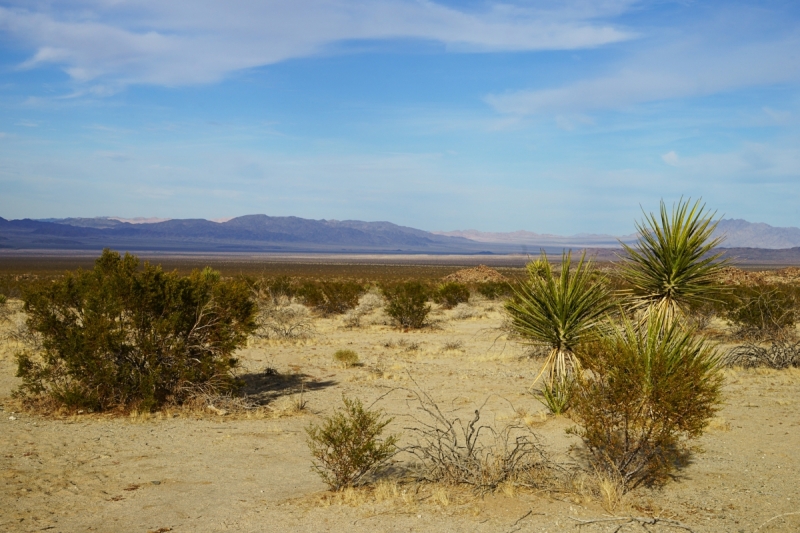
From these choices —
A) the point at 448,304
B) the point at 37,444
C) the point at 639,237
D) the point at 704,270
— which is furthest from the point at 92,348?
the point at 448,304

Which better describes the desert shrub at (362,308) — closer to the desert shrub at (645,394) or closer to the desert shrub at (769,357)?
the desert shrub at (769,357)

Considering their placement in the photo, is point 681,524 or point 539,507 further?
point 539,507

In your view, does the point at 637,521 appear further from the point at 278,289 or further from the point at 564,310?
the point at 278,289

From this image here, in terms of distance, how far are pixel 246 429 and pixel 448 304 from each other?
23538mm

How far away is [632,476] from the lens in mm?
7211

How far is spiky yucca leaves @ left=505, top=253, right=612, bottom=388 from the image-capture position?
9844mm

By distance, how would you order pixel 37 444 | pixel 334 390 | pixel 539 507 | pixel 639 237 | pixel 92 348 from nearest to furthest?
pixel 539 507
pixel 37 444
pixel 92 348
pixel 639 237
pixel 334 390

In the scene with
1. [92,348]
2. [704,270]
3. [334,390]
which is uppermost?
[704,270]

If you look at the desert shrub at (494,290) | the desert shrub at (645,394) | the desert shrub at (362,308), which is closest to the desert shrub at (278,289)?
the desert shrub at (362,308)

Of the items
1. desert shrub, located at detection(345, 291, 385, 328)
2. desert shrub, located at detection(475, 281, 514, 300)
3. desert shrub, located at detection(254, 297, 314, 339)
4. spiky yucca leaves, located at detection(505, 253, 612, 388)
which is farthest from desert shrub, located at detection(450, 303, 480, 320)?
spiky yucca leaves, located at detection(505, 253, 612, 388)

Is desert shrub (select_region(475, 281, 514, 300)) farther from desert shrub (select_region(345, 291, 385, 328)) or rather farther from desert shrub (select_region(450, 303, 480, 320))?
desert shrub (select_region(345, 291, 385, 328))

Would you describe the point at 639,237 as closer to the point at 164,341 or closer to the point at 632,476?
the point at 632,476

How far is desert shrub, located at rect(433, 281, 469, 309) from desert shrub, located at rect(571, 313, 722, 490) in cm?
2574

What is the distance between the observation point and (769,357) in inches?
587
